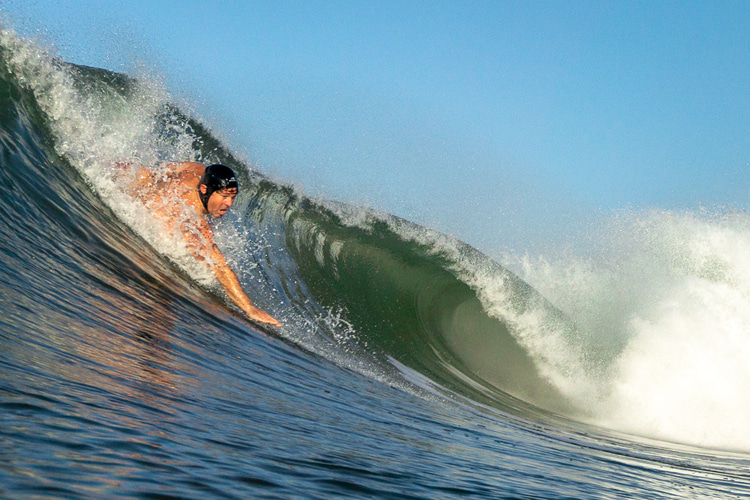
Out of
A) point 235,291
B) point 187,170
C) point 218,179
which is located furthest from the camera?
point 187,170

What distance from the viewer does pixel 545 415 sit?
6.45 metres

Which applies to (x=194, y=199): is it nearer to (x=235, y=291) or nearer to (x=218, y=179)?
(x=218, y=179)

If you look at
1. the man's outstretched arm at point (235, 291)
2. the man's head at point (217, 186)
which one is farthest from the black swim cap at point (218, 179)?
the man's outstretched arm at point (235, 291)

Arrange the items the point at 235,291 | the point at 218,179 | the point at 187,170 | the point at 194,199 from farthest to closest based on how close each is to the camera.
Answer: the point at 187,170, the point at 194,199, the point at 218,179, the point at 235,291

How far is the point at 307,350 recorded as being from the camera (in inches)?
199

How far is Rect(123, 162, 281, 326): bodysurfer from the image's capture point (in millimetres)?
4988

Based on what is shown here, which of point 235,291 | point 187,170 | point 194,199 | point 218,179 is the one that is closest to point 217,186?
point 218,179

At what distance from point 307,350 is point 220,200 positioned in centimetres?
143

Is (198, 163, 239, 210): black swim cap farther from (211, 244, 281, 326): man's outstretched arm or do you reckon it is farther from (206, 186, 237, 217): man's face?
(211, 244, 281, 326): man's outstretched arm

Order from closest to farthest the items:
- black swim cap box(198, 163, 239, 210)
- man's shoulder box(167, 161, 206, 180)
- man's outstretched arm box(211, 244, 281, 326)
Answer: man's outstretched arm box(211, 244, 281, 326) → black swim cap box(198, 163, 239, 210) → man's shoulder box(167, 161, 206, 180)

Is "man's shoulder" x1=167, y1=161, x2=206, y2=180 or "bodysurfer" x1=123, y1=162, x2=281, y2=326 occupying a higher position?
"man's shoulder" x1=167, y1=161, x2=206, y2=180

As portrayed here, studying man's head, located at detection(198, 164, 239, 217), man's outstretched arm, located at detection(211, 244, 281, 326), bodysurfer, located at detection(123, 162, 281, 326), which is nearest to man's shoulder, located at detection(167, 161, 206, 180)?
bodysurfer, located at detection(123, 162, 281, 326)

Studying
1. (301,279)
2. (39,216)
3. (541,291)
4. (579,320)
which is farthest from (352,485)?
(541,291)

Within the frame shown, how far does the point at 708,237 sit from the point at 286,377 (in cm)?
1036
